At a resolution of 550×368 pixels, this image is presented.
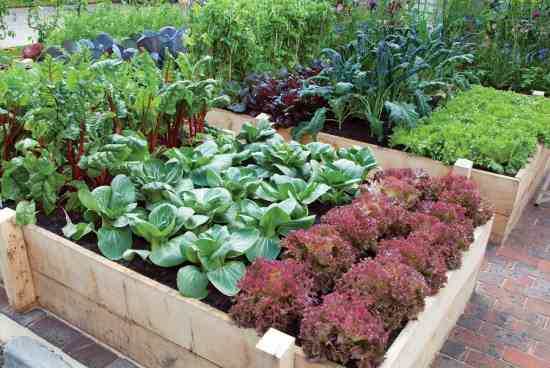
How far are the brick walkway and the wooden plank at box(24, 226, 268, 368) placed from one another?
1079mm

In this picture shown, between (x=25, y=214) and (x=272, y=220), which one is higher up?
(x=272, y=220)

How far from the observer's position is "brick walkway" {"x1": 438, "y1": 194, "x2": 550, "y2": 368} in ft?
8.55

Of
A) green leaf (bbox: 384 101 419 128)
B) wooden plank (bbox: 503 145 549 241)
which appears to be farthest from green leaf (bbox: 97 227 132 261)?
wooden plank (bbox: 503 145 549 241)

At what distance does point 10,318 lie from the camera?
273 cm

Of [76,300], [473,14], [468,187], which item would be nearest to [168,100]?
[76,300]

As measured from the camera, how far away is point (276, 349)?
1848 mm

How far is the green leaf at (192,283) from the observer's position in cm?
219

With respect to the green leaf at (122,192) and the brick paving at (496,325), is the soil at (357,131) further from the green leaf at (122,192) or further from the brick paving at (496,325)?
the green leaf at (122,192)

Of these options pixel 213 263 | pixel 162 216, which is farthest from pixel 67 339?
pixel 213 263

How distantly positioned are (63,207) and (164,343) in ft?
3.53

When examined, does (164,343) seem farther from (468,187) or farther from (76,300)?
(468,187)

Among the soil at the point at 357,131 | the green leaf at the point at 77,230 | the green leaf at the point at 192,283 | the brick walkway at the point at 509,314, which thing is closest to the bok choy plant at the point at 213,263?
the green leaf at the point at 192,283

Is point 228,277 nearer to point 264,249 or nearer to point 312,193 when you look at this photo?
point 264,249

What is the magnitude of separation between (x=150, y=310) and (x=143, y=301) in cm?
5
